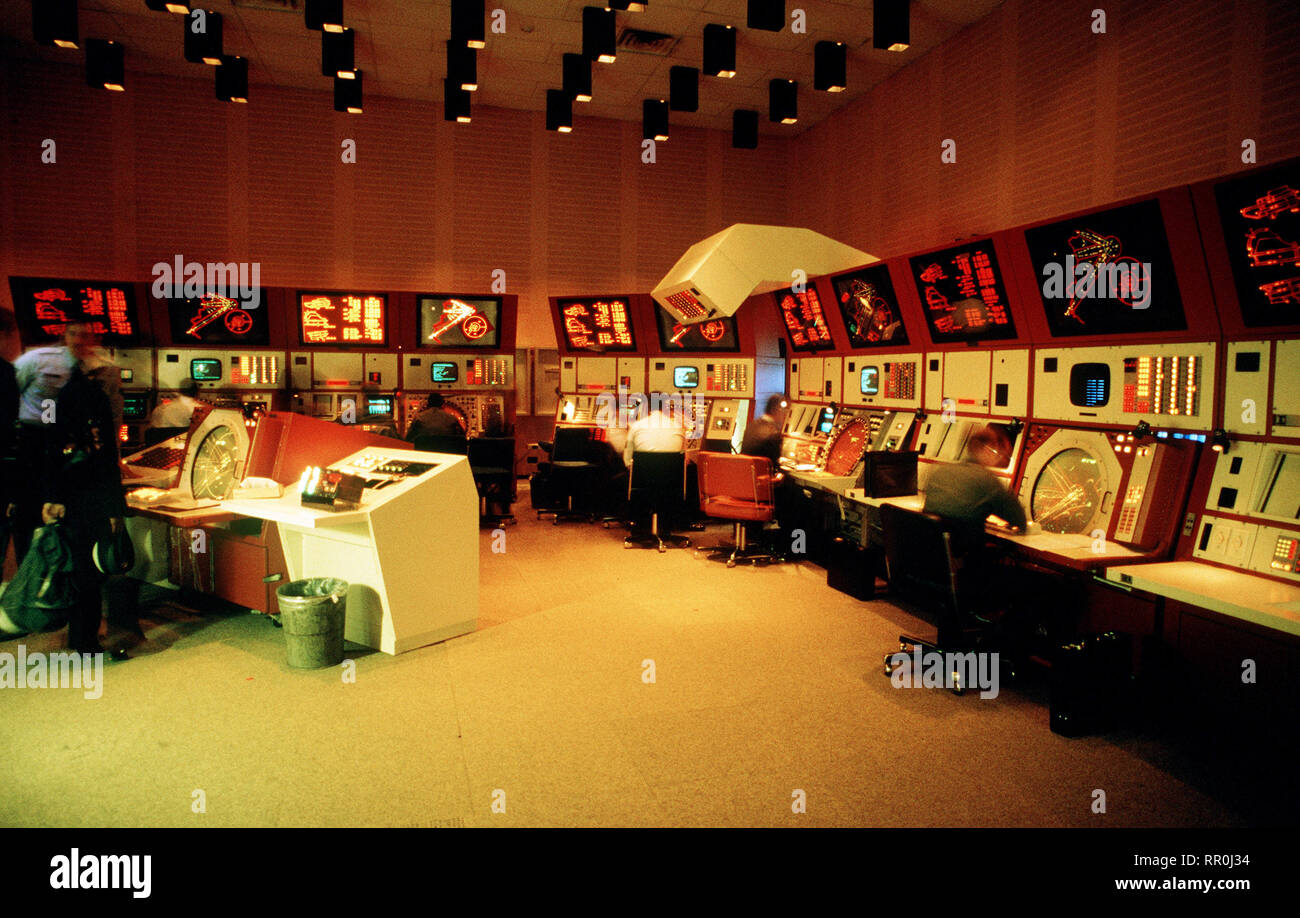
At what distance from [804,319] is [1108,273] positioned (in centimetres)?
326

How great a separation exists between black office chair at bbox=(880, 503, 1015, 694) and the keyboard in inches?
193

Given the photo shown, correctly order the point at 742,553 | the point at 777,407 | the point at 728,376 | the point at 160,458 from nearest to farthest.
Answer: the point at 160,458, the point at 742,553, the point at 777,407, the point at 728,376

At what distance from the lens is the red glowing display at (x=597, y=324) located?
27.5 ft

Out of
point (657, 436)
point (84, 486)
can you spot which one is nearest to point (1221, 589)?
point (657, 436)

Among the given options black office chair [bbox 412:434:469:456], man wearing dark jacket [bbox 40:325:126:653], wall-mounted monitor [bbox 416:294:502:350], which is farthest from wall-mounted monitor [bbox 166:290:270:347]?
man wearing dark jacket [bbox 40:325:126:653]

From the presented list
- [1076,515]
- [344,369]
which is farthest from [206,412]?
[1076,515]

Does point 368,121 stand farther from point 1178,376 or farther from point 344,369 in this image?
point 1178,376

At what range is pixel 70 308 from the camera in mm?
7176

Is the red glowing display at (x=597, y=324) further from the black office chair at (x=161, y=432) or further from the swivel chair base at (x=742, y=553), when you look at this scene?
the black office chair at (x=161, y=432)

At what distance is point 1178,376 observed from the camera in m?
3.52

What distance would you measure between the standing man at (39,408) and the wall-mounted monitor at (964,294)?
16.7ft

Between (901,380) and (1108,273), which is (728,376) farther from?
(1108,273)

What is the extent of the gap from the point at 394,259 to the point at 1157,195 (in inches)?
316

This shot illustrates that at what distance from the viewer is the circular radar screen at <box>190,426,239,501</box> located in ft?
15.4
